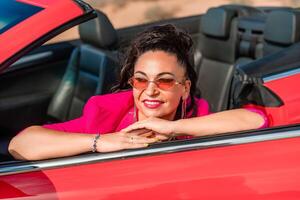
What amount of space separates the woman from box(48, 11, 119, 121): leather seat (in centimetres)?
150

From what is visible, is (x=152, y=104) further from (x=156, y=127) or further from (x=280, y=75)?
(x=280, y=75)

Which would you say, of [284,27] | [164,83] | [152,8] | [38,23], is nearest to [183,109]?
[164,83]

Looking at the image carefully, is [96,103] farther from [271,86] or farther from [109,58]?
[109,58]

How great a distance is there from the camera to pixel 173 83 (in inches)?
91.5

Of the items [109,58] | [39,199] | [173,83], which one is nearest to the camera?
[39,199]

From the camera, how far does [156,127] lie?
2158 mm

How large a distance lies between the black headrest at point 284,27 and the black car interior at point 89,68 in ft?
1.99

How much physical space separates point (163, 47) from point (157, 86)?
242mm

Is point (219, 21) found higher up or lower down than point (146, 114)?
higher up

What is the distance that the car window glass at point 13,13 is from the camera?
81.7 inches

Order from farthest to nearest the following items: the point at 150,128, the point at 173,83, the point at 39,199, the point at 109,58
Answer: the point at 109,58 → the point at 173,83 → the point at 150,128 → the point at 39,199

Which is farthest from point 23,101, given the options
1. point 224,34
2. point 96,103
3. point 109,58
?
point 96,103

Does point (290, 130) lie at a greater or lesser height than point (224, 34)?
lesser

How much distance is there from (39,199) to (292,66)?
114cm
